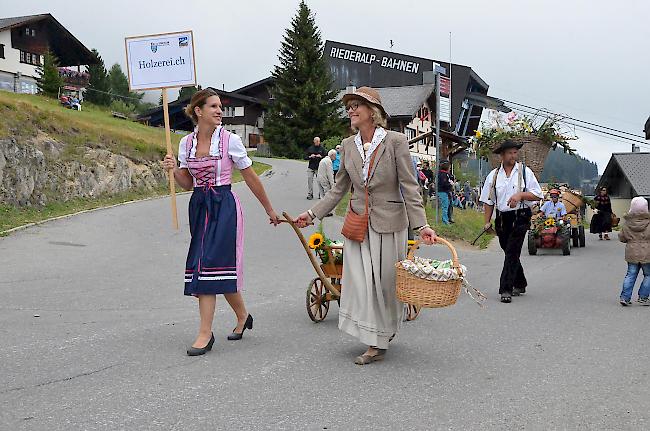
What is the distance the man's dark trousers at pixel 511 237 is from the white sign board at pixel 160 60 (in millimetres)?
4349

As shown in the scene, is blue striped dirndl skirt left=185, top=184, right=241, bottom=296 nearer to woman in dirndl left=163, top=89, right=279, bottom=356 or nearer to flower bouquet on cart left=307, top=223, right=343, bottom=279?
woman in dirndl left=163, top=89, right=279, bottom=356

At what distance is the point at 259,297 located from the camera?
30.4 ft

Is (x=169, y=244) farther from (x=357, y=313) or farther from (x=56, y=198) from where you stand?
(x=357, y=313)

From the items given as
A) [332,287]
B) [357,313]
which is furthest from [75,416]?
[332,287]

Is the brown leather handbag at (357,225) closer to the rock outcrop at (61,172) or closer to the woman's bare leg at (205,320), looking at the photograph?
the woman's bare leg at (205,320)

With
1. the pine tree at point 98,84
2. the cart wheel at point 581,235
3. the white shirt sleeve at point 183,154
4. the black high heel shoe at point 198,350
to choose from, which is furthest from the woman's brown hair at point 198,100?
Result: the pine tree at point 98,84

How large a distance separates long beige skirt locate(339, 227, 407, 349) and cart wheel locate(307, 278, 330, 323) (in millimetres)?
1404

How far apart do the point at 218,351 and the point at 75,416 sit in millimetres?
1853

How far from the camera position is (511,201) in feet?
31.0

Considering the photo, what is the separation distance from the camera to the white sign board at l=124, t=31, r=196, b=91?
8.41 meters

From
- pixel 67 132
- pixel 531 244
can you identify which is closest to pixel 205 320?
pixel 531 244

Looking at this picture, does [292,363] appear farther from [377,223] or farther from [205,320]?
[377,223]

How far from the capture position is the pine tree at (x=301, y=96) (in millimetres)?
54781

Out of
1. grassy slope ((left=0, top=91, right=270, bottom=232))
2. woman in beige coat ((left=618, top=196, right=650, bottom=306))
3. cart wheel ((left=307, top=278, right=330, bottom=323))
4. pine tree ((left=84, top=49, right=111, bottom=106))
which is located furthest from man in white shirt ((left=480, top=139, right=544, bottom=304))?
pine tree ((left=84, top=49, right=111, bottom=106))
